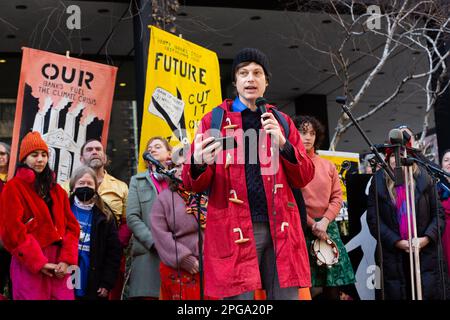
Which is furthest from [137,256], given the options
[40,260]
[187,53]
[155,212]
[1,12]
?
[1,12]

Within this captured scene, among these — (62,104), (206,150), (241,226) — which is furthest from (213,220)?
(62,104)

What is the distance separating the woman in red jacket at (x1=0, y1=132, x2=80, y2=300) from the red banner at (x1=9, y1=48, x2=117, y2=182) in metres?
1.09

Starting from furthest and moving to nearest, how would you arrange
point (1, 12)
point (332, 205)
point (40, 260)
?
point (1, 12) < point (332, 205) < point (40, 260)

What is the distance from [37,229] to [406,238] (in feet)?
9.55

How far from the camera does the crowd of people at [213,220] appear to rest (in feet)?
11.3

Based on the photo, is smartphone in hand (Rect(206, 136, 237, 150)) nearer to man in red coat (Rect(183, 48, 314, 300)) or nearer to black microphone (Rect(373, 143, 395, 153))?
man in red coat (Rect(183, 48, 314, 300))

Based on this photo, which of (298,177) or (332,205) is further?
(332,205)

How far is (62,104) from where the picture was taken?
262 inches

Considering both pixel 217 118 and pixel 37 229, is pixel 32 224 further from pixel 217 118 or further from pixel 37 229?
pixel 217 118

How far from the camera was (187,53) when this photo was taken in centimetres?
665

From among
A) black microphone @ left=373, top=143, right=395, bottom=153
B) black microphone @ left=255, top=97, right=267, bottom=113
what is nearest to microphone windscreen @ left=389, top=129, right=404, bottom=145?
black microphone @ left=373, top=143, right=395, bottom=153

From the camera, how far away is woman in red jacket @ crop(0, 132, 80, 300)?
4.84m

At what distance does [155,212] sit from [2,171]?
5.90ft

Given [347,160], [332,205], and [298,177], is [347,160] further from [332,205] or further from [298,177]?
[298,177]
